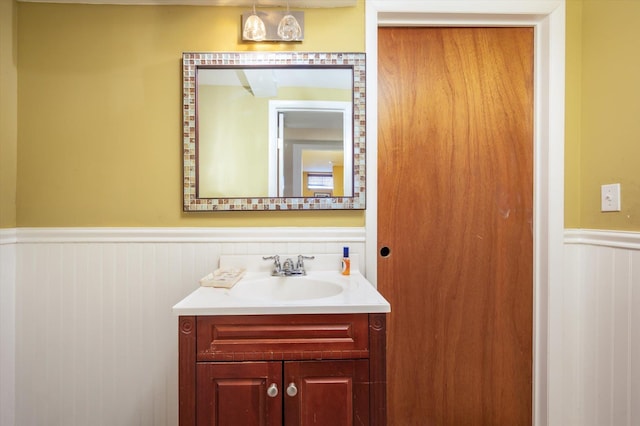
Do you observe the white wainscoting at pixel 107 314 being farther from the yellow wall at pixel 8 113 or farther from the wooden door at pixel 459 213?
the wooden door at pixel 459 213

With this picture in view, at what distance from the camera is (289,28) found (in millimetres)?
1210

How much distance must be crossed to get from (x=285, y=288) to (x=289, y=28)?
110cm

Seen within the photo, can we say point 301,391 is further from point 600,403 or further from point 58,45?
point 58,45

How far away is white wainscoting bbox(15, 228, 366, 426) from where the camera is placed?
1.28 m

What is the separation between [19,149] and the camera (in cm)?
128

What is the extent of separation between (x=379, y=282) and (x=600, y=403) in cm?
105

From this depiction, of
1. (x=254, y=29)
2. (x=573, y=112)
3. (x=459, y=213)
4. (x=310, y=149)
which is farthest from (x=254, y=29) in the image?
(x=573, y=112)

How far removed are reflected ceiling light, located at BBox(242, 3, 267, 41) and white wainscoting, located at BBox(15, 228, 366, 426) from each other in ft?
2.79

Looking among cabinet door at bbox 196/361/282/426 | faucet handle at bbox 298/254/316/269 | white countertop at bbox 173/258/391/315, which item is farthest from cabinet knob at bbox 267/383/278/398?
faucet handle at bbox 298/254/316/269

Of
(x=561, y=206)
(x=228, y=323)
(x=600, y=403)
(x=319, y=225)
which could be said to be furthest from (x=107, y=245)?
(x=600, y=403)

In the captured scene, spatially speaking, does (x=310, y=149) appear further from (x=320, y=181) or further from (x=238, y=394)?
(x=238, y=394)

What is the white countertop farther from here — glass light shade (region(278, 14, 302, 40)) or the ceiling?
the ceiling

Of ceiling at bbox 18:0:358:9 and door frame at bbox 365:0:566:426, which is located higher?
ceiling at bbox 18:0:358:9

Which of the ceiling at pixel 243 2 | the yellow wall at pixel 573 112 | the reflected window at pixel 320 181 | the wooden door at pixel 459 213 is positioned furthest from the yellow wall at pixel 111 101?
the yellow wall at pixel 573 112
